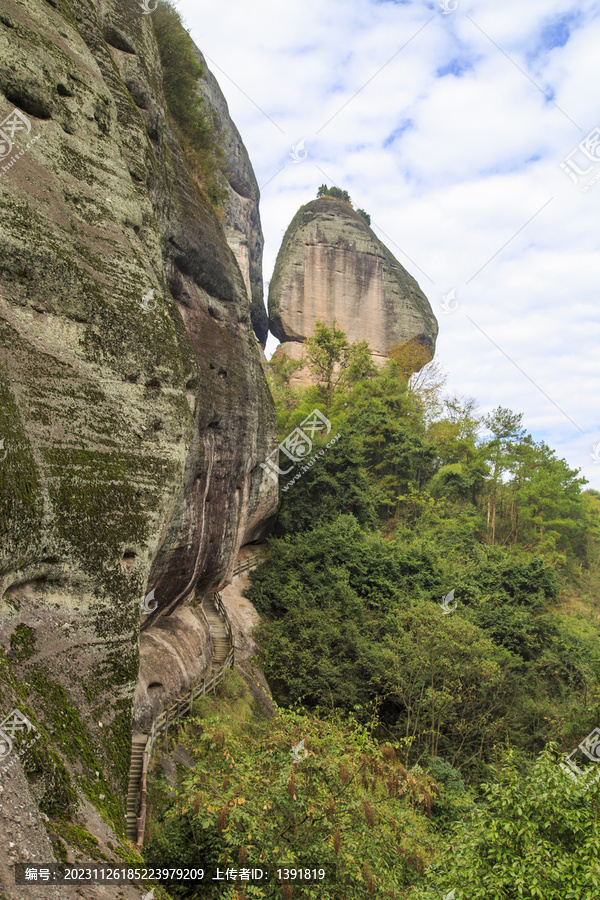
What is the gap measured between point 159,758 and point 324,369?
81.9 ft

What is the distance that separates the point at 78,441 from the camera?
21.8 feet

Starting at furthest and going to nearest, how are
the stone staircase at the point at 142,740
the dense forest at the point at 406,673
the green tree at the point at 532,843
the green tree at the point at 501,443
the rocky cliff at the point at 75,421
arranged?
the green tree at the point at 501,443 → the stone staircase at the point at 142,740 → the dense forest at the point at 406,673 → the green tree at the point at 532,843 → the rocky cliff at the point at 75,421

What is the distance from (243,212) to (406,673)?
35.1 m

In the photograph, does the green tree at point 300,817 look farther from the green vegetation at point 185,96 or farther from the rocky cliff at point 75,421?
the green vegetation at point 185,96

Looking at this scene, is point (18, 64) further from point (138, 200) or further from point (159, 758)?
point (159, 758)

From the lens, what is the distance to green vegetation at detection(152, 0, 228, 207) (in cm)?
1608

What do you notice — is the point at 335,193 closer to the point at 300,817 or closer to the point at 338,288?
the point at 338,288

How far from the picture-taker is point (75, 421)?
21.9ft

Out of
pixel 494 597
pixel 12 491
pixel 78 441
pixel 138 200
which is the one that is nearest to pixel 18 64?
pixel 138 200

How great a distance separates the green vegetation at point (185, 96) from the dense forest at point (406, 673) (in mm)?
11489

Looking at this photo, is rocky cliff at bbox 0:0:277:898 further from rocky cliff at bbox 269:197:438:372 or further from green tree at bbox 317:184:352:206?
green tree at bbox 317:184:352:206

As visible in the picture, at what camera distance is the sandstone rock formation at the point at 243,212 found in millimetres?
38781

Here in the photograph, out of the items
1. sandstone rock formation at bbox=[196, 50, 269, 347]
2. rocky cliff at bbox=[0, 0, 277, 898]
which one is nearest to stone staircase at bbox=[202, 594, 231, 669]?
rocky cliff at bbox=[0, 0, 277, 898]

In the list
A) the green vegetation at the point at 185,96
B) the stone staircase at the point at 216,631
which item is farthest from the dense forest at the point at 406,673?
the green vegetation at the point at 185,96
